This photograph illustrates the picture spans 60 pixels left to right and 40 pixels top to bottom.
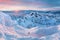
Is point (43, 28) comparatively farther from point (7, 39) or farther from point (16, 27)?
point (7, 39)

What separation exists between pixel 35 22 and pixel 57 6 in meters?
0.31

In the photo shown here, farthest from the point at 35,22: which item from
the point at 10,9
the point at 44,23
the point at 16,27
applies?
the point at 10,9

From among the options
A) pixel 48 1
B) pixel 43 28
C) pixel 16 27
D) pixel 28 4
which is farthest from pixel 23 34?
pixel 48 1

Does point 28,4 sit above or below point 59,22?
above

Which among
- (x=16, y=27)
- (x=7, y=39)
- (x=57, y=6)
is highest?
(x=57, y=6)

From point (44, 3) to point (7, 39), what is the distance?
57 centimetres

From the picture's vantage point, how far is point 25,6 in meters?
1.59

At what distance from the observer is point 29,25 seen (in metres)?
1.51

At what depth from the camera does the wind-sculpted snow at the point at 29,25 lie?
1.52m

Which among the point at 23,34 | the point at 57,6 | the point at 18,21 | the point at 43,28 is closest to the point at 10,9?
the point at 18,21

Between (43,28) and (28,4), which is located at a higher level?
(28,4)

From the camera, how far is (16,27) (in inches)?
60.0

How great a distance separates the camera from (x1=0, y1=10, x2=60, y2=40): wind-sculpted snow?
4.97 ft

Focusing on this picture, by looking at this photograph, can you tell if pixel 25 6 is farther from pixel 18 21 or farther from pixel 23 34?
pixel 23 34
